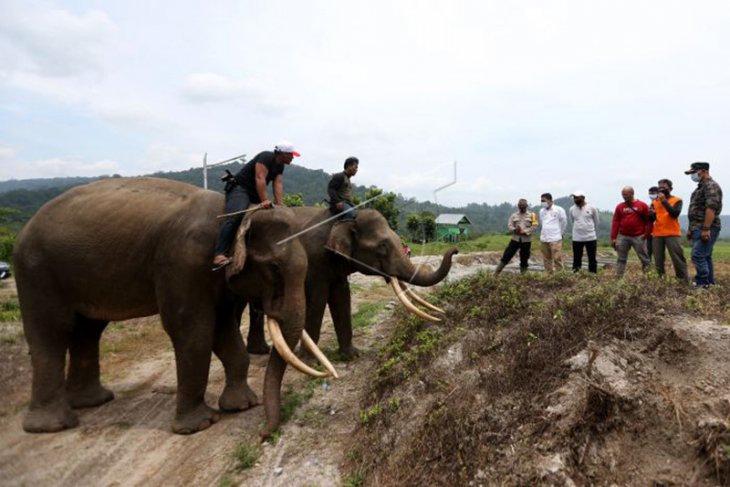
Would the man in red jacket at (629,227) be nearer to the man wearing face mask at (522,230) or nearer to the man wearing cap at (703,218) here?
the man wearing cap at (703,218)

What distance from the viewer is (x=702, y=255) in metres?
8.04

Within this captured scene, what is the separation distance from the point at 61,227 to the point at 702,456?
269 inches

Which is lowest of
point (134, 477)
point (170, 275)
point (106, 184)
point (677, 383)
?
point (134, 477)

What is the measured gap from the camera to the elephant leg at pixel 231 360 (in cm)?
631

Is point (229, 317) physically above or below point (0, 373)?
above

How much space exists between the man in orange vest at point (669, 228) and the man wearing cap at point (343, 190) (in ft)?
17.6

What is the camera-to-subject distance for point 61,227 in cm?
620

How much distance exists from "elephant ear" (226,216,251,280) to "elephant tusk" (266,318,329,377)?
66cm

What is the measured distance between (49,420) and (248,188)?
3673mm

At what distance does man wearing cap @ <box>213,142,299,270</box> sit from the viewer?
5.60m

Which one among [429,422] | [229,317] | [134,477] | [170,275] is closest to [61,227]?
[170,275]

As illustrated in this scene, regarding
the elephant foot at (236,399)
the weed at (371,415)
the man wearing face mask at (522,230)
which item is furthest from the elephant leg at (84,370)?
the man wearing face mask at (522,230)

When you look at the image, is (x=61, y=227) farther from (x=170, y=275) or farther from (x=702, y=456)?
(x=702, y=456)

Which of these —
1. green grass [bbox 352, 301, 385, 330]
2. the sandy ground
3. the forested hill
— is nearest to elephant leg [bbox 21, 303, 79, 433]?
the sandy ground
